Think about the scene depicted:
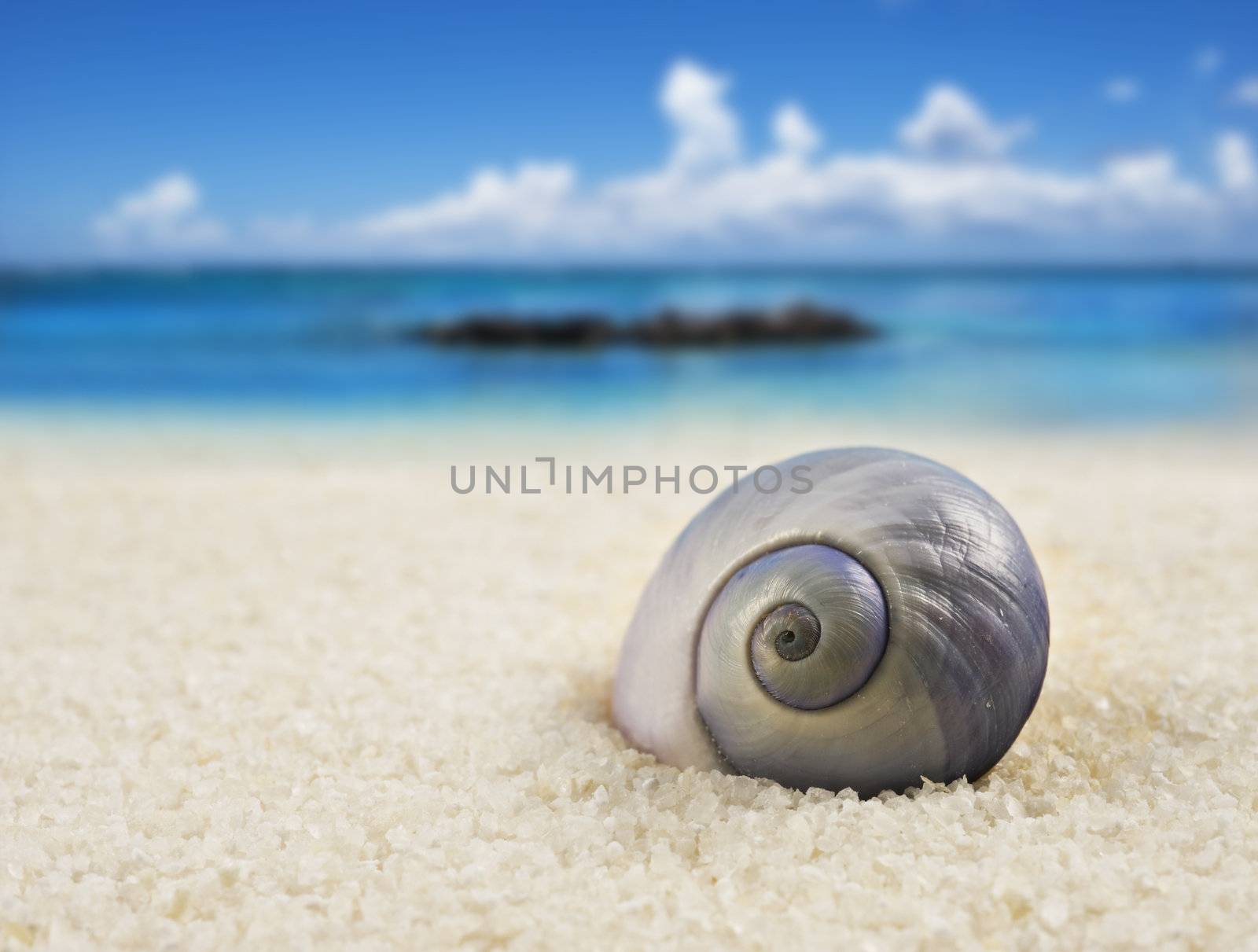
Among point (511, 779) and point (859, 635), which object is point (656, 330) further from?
point (859, 635)

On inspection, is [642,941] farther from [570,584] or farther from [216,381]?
[216,381]

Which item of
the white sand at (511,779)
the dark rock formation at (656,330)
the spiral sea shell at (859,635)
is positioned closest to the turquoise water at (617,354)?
the dark rock formation at (656,330)

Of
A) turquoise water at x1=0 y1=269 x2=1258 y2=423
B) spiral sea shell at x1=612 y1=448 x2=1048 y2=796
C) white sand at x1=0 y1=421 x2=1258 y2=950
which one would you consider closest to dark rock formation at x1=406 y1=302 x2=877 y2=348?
turquoise water at x1=0 y1=269 x2=1258 y2=423

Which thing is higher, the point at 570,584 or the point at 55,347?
the point at 55,347

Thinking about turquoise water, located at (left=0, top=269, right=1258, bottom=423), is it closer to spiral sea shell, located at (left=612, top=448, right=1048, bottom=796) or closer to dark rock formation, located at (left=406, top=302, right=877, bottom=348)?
dark rock formation, located at (left=406, top=302, right=877, bottom=348)

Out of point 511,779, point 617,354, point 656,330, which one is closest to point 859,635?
point 511,779

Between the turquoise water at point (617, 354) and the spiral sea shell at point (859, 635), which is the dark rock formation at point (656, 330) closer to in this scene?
the turquoise water at point (617, 354)

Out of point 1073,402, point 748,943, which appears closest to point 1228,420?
point 1073,402
